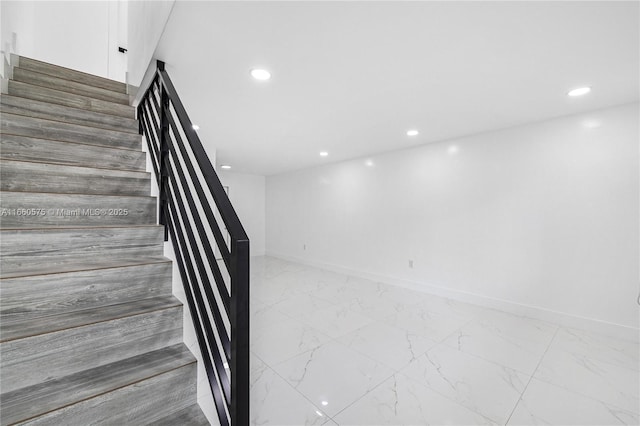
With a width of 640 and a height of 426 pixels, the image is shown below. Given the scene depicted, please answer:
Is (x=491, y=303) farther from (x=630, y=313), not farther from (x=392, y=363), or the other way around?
(x=392, y=363)

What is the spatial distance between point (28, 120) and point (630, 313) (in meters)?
5.37

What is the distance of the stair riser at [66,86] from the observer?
221 centimetres

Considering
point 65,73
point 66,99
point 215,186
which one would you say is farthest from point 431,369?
point 65,73

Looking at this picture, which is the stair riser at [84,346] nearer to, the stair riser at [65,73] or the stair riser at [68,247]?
the stair riser at [68,247]

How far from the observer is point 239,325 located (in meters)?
0.85

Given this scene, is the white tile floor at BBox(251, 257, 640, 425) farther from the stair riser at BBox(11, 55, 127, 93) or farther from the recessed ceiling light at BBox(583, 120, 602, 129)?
the stair riser at BBox(11, 55, 127, 93)

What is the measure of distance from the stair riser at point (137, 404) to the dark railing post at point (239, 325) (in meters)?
0.43

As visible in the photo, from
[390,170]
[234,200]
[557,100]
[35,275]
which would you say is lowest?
[35,275]

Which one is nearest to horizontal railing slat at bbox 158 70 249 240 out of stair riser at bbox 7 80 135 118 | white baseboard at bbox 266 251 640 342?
stair riser at bbox 7 80 135 118

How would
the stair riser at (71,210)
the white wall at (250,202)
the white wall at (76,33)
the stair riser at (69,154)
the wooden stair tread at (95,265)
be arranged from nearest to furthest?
the wooden stair tread at (95,265) → the stair riser at (71,210) → the stair riser at (69,154) → the white wall at (76,33) → the white wall at (250,202)

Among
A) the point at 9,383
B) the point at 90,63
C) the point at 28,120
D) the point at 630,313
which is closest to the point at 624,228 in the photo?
the point at 630,313

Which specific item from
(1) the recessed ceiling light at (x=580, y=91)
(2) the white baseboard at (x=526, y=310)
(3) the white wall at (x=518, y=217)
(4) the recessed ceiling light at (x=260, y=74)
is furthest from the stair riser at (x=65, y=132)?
(2) the white baseboard at (x=526, y=310)

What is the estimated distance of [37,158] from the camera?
1.70m

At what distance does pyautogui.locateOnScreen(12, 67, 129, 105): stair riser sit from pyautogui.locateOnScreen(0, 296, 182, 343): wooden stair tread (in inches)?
86.4
